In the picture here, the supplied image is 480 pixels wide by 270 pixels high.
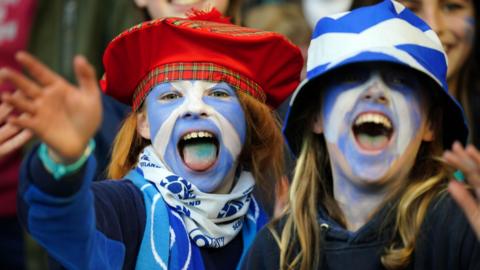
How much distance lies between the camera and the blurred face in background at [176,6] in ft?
23.1

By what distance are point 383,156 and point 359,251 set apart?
0.32m

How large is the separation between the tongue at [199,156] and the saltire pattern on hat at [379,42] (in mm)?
524

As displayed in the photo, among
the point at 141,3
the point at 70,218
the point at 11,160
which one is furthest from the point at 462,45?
the point at 70,218

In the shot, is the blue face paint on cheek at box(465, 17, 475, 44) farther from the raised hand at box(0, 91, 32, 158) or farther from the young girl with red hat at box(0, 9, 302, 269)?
the raised hand at box(0, 91, 32, 158)

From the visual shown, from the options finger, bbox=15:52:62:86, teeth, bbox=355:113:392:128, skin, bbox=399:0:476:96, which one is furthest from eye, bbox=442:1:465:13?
finger, bbox=15:52:62:86

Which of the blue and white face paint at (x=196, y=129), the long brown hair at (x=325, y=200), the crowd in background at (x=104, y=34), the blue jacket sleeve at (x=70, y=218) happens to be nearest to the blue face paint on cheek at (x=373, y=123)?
the long brown hair at (x=325, y=200)

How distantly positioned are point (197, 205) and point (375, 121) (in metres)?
0.79

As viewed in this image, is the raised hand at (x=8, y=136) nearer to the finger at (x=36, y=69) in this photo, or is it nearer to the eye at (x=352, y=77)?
the finger at (x=36, y=69)

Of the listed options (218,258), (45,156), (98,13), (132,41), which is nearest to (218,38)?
(132,41)

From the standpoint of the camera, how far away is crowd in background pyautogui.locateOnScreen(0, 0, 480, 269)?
7117 millimetres

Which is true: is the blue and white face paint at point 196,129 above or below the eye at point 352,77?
below

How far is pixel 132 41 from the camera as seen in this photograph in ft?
19.2

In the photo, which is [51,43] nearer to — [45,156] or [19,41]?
[19,41]

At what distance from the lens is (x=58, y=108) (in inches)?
183
